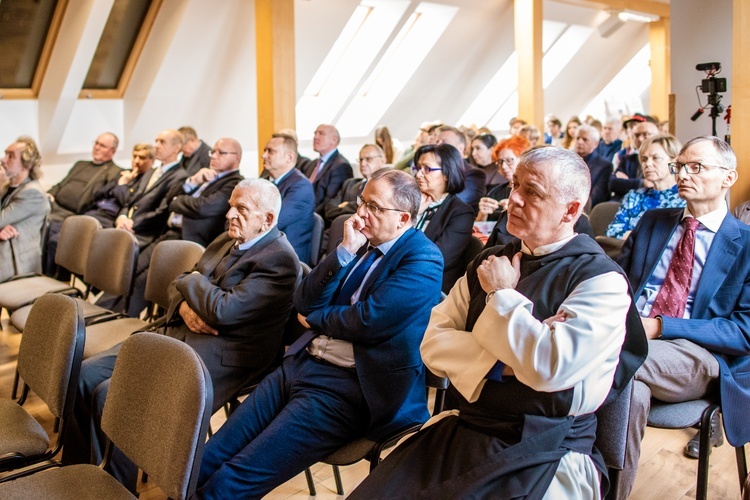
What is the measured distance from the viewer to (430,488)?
69.7 inches

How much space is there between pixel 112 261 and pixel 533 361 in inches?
104

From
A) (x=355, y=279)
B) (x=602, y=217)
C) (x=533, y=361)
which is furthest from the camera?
(x=602, y=217)

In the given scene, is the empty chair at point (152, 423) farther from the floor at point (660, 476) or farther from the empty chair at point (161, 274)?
the empty chair at point (161, 274)

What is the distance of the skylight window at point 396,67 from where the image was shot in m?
10.0

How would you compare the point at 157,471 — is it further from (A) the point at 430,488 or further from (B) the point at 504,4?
(B) the point at 504,4

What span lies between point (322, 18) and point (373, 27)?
1.14m

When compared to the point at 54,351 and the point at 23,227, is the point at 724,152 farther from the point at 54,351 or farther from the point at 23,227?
the point at 23,227

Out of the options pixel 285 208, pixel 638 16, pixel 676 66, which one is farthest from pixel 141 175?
pixel 638 16

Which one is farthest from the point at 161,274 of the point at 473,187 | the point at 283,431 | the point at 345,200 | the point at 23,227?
the point at 345,200

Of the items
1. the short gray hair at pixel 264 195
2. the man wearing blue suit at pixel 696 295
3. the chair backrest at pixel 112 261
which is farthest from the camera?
the chair backrest at pixel 112 261

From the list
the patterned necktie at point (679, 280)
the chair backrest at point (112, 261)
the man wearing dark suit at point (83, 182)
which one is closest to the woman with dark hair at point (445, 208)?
the patterned necktie at point (679, 280)

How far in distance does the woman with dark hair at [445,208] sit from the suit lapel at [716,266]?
1.18 m

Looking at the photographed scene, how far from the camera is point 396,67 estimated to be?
10586 mm

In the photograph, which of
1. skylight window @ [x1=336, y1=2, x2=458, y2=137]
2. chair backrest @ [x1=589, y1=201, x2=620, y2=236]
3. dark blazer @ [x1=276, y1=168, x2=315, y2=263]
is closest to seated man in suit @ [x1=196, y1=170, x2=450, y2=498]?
chair backrest @ [x1=589, y1=201, x2=620, y2=236]
